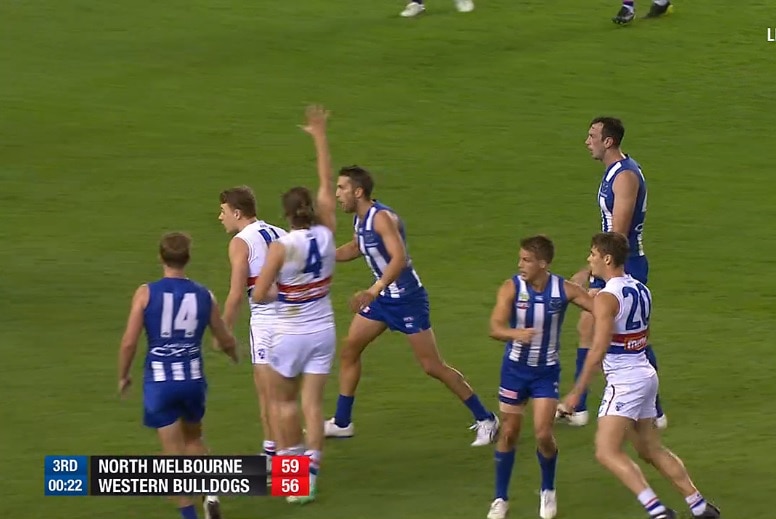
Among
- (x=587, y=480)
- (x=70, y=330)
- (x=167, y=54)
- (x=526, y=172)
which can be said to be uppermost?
(x=167, y=54)

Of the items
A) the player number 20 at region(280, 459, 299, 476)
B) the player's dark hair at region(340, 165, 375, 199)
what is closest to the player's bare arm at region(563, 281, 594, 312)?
the player's dark hair at region(340, 165, 375, 199)

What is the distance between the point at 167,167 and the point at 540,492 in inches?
412

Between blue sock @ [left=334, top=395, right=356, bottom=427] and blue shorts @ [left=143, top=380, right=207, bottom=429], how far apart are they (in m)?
2.21

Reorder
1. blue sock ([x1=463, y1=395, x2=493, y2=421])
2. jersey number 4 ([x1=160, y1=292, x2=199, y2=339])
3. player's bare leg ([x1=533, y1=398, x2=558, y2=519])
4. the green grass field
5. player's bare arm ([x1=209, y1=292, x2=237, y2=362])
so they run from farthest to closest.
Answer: blue sock ([x1=463, y1=395, x2=493, y2=421]) → the green grass field → player's bare leg ([x1=533, y1=398, x2=558, y2=519]) → player's bare arm ([x1=209, y1=292, x2=237, y2=362]) → jersey number 4 ([x1=160, y1=292, x2=199, y2=339])

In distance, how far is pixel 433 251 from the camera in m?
16.4

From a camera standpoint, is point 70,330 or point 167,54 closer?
point 70,330

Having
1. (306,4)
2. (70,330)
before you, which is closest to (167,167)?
(70,330)

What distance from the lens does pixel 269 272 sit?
9570 mm

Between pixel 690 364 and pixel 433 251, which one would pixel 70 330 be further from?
pixel 690 364

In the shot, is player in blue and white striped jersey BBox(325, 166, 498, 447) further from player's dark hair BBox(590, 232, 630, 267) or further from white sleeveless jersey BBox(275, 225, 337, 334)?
player's dark hair BBox(590, 232, 630, 267)

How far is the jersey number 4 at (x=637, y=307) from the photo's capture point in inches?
354

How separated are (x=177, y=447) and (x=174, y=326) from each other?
2.53 feet

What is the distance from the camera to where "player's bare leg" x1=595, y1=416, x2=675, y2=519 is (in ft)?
28.9

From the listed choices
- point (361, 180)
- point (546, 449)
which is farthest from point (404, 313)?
point (546, 449)
